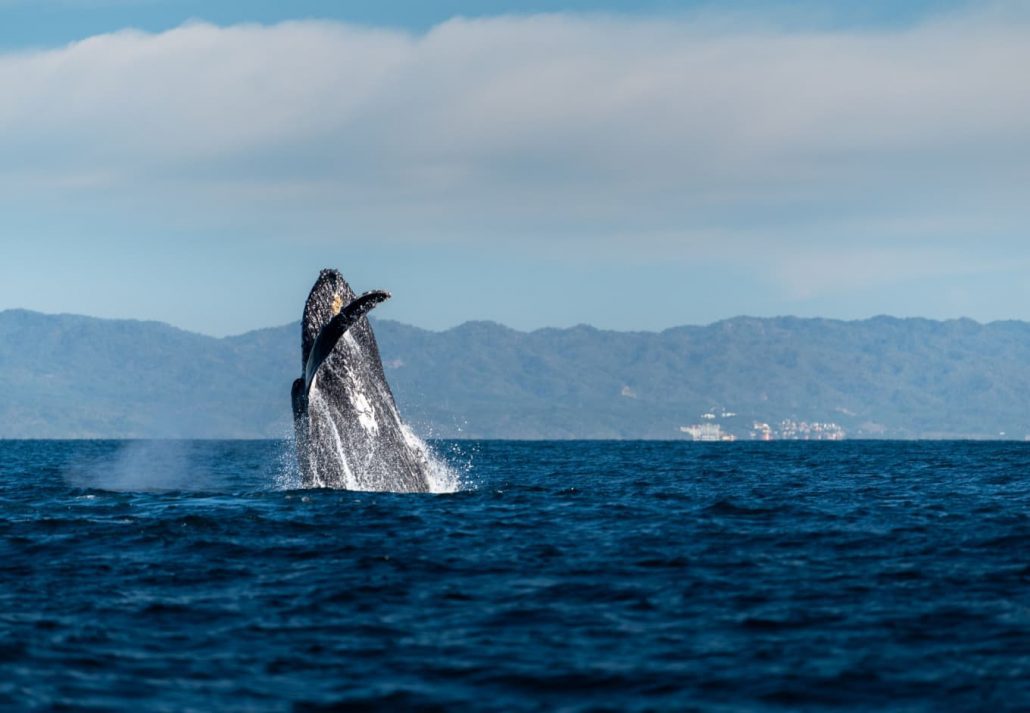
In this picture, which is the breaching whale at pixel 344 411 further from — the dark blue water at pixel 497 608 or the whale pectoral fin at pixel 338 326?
the dark blue water at pixel 497 608

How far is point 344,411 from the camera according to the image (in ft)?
63.1

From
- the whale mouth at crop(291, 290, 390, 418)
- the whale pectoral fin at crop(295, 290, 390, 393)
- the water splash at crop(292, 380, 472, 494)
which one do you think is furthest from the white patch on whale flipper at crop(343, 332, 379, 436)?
the whale pectoral fin at crop(295, 290, 390, 393)

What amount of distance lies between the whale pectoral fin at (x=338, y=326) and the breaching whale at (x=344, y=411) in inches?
19.2

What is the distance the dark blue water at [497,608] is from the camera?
10.4m

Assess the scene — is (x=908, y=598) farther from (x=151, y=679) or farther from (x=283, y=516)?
(x=283, y=516)

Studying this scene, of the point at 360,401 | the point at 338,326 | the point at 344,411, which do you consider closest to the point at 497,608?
the point at 338,326

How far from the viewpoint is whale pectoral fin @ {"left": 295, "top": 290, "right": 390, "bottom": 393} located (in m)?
16.1

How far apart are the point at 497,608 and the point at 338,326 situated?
183 inches

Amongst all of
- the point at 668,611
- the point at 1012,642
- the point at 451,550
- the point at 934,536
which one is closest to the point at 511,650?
the point at 668,611

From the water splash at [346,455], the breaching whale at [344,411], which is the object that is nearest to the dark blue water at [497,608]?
the water splash at [346,455]

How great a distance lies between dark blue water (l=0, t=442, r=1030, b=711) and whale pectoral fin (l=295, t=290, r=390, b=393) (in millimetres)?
2371

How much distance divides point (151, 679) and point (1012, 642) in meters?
7.39

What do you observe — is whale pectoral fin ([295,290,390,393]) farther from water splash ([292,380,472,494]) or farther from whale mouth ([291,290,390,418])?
water splash ([292,380,472,494])

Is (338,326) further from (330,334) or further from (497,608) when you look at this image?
(497,608)
